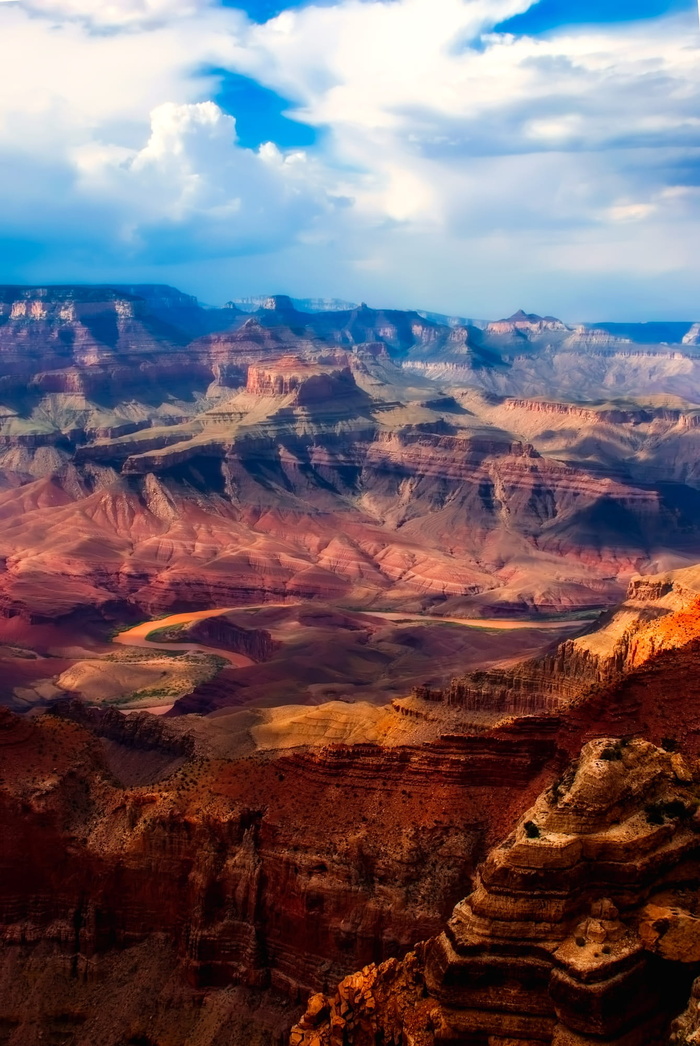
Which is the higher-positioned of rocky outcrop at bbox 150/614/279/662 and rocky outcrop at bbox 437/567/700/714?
rocky outcrop at bbox 437/567/700/714

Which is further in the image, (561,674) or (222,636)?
(222,636)

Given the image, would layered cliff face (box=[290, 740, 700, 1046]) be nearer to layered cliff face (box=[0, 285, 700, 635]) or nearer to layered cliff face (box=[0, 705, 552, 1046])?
layered cliff face (box=[0, 705, 552, 1046])

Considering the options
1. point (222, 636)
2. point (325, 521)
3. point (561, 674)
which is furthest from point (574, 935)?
point (325, 521)

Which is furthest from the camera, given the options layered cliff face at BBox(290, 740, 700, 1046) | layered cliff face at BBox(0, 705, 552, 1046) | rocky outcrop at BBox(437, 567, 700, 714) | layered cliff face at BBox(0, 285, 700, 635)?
layered cliff face at BBox(0, 285, 700, 635)

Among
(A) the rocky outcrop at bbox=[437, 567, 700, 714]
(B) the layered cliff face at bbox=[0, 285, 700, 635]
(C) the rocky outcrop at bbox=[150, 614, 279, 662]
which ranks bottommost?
(C) the rocky outcrop at bbox=[150, 614, 279, 662]

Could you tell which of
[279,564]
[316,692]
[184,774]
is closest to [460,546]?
[279,564]

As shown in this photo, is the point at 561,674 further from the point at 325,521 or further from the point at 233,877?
the point at 325,521

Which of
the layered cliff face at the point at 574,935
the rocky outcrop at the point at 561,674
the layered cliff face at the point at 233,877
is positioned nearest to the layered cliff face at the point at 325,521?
the rocky outcrop at the point at 561,674

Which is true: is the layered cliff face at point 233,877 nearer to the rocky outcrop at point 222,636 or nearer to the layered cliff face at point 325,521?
the rocky outcrop at point 222,636

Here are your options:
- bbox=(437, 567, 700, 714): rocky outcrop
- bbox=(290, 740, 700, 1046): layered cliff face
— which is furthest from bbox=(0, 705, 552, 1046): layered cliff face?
bbox=(437, 567, 700, 714): rocky outcrop
